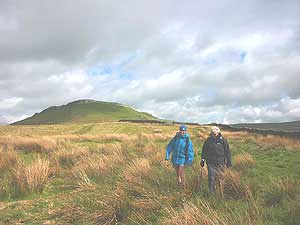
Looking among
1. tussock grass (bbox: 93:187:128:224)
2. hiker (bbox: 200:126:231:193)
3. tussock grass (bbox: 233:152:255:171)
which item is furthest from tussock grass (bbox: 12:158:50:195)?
tussock grass (bbox: 233:152:255:171)

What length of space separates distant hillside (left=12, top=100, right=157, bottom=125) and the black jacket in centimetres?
13052

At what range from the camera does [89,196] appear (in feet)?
23.2

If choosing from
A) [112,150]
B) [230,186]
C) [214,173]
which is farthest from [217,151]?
[112,150]

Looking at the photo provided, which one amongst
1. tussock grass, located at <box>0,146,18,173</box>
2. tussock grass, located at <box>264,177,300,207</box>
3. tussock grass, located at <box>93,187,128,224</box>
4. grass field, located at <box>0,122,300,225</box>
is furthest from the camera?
tussock grass, located at <box>0,146,18,173</box>

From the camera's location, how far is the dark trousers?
7.60 m

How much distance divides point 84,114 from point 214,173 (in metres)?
151

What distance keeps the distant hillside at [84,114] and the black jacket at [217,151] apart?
130520 mm

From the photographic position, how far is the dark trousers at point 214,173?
760 centimetres

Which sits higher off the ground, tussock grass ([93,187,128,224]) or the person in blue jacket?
the person in blue jacket

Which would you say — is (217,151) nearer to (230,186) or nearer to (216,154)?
(216,154)

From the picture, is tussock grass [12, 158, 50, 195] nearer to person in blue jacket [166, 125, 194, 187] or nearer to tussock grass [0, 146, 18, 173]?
tussock grass [0, 146, 18, 173]

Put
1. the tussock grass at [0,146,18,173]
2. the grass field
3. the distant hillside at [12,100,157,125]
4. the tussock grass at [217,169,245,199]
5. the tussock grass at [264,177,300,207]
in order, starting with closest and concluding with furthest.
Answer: the grass field, the tussock grass at [264,177,300,207], the tussock grass at [217,169,245,199], the tussock grass at [0,146,18,173], the distant hillside at [12,100,157,125]

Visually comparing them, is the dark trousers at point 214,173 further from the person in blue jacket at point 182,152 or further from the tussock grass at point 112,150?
the tussock grass at point 112,150

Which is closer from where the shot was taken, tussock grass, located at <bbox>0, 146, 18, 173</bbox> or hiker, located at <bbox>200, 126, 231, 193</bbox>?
hiker, located at <bbox>200, 126, 231, 193</bbox>
